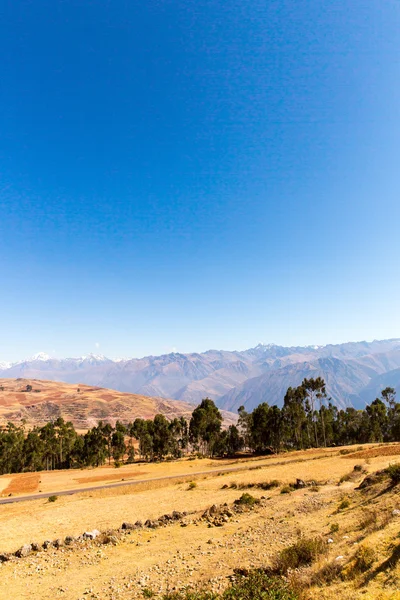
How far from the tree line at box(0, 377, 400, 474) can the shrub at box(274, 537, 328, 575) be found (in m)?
104

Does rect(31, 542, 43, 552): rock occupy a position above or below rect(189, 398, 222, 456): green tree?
above

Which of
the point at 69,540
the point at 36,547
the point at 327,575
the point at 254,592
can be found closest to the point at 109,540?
the point at 69,540

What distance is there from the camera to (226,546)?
2184 cm

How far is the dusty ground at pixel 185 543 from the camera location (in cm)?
1658

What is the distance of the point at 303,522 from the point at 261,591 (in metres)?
14.1

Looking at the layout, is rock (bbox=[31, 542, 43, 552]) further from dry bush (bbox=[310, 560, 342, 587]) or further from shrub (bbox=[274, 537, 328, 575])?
dry bush (bbox=[310, 560, 342, 587])

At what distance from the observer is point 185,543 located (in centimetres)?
2339

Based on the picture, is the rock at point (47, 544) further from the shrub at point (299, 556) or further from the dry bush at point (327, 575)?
the dry bush at point (327, 575)

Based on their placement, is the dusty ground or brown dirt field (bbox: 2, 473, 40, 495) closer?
the dusty ground

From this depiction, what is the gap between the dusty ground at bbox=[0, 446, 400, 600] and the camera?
1658 centimetres

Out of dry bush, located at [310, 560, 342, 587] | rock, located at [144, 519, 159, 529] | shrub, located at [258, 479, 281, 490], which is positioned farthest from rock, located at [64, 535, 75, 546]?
shrub, located at [258, 479, 281, 490]

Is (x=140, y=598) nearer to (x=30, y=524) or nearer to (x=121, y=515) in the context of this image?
(x=121, y=515)

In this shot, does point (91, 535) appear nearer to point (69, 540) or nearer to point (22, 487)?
point (69, 540)

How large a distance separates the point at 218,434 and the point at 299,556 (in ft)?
375
